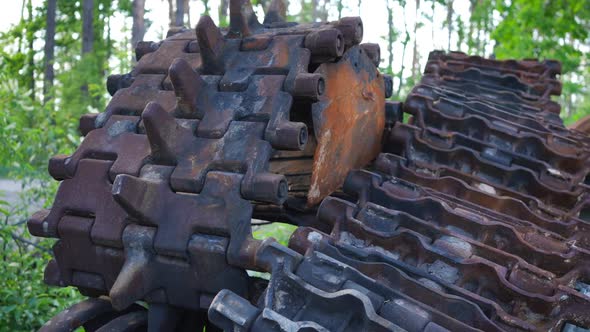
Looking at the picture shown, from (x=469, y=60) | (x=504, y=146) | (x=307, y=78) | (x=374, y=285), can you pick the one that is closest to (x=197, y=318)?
(x=374, y=285)

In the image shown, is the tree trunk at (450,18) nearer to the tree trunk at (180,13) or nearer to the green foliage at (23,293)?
the tree trunk at (180,13)

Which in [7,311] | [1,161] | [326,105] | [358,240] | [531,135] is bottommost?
[7,311]

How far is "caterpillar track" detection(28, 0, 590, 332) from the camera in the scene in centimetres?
201

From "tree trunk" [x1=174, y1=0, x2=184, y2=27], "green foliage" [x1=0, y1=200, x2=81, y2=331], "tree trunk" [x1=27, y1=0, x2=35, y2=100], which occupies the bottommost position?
"green foliage" [x1=0, y1=200, x2=81, y2=331]

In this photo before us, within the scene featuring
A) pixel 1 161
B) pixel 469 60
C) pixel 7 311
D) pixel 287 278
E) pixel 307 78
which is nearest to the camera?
pixel 287 278

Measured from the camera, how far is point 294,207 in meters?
3.04

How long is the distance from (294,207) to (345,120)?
56cm

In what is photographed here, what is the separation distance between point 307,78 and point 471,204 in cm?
95

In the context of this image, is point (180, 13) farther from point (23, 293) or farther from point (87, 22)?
point (23, 293)

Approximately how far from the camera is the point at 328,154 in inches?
102

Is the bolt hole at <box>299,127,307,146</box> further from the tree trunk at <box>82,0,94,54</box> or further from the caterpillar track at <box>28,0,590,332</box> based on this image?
the tree trunk at <box>82,0,94,54</box>

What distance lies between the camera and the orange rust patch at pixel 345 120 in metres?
2.53

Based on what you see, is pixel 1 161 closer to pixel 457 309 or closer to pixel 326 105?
pixel 326 105

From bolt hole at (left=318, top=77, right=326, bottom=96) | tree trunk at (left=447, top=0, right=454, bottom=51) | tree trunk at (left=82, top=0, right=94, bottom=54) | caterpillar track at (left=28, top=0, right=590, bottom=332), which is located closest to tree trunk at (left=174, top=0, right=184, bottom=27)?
tree trunk at (left=82, top=0, right=94, bottom=54)
